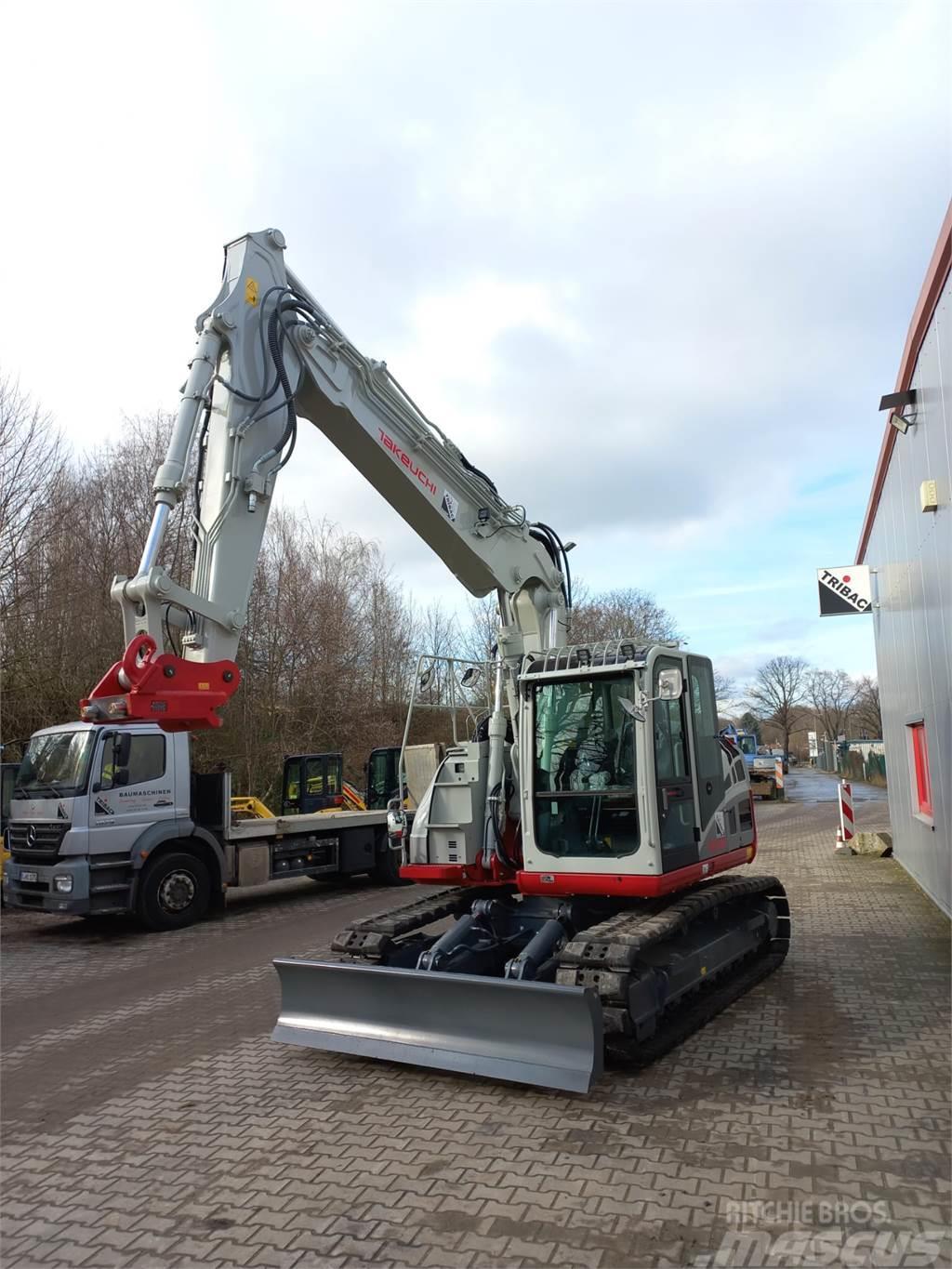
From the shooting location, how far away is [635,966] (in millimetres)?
5418

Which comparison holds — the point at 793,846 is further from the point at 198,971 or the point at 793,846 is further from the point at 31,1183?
the point at 31,1183

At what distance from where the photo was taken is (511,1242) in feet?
11.5

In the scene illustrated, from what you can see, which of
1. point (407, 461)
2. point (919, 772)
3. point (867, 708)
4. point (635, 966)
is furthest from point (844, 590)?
point (867, 708)

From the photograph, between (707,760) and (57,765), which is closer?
(707,760)

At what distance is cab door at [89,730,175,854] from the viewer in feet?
34.3

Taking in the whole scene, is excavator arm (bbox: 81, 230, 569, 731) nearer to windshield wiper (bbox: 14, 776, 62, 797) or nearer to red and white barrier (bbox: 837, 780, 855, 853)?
windshield wiper (bbox: 14, 776, 62, 797)

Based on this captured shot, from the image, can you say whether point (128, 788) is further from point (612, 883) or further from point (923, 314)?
point (923, 314)

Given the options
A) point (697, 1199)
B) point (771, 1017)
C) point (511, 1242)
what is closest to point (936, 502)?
point (771, 1017)

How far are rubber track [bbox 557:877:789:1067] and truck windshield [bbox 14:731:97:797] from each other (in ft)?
23.3

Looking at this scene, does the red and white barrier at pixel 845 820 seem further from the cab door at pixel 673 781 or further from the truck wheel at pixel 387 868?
the cab door at pixel 673 781

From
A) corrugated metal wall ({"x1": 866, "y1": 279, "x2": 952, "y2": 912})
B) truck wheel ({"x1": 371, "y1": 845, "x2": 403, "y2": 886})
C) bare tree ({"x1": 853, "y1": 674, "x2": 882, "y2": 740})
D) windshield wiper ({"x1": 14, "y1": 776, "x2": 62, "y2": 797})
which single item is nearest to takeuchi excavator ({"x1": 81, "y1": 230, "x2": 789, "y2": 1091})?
corrugated metal wall ({"x1": 866, "y1": 279, "x2": 952, "y2": 912})

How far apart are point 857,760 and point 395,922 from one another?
5260 cm

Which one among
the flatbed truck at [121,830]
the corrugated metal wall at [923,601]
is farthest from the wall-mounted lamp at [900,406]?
the flatbed truck at [121,830]

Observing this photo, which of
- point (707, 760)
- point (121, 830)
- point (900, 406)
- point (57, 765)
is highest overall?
point (900, 406)
